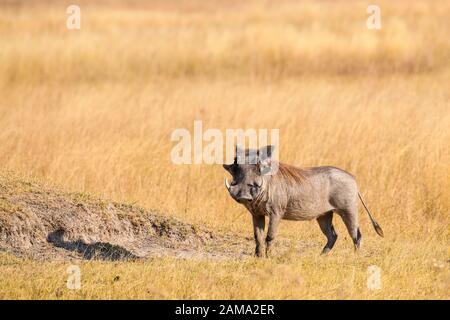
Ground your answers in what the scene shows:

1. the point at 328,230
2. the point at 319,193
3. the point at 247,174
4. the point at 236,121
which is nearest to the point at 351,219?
the point at 328,230

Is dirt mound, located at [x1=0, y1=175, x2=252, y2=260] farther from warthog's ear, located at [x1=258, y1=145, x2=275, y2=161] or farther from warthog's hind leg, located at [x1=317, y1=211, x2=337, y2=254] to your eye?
warthog's ear, located at [x1=258, y1=145, x2=275, y2=161]

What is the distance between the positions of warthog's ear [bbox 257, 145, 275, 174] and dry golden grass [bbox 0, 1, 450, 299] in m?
0.72

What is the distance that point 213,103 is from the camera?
14023mm

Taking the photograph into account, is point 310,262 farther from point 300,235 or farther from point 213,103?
point 213,103

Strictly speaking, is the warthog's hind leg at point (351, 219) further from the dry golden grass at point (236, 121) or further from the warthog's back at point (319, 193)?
the dry golden grass at point (236, 121)

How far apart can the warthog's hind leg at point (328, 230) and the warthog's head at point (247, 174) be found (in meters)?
1.11

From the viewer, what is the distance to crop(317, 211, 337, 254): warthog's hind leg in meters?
8.00

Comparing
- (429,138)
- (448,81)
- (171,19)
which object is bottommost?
(429,138)

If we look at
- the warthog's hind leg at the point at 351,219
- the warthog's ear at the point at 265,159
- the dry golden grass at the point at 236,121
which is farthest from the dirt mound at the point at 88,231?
the warthog's ear at the point at 265,159

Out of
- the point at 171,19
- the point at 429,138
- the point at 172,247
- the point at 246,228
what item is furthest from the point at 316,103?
the point at 171,19

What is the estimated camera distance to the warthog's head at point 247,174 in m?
6.96

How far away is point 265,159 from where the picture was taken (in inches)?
280

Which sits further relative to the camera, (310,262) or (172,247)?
(172,247)

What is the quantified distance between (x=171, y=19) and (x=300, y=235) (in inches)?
687
